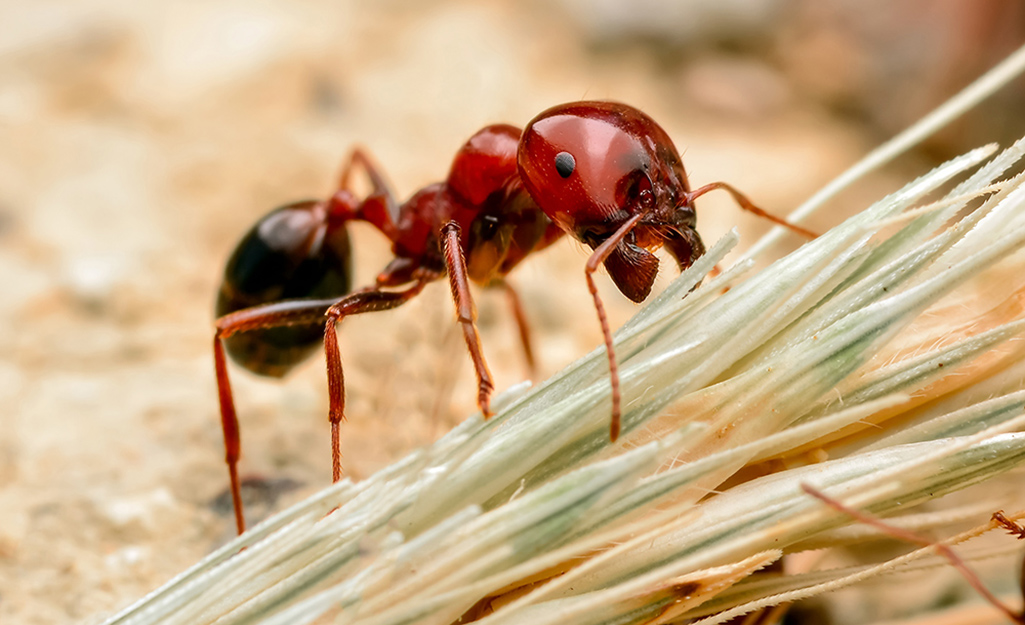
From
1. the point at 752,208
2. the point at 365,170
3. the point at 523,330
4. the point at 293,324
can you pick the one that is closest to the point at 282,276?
the point at 293,324

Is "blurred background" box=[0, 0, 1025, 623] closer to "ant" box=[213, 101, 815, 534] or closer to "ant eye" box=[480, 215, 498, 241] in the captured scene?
"ant" box=[213, 101, 815, 534]

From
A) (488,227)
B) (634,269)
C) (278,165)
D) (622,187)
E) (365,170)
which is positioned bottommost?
(634,269)

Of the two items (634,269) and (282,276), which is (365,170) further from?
(634,269)

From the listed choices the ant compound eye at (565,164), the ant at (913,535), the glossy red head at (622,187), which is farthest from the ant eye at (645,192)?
the ant at (913,535)

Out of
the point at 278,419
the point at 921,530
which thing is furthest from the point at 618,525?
the point at 278,419

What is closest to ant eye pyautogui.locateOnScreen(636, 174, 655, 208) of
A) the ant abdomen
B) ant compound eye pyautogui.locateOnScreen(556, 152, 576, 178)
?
ant compound eye pyautogui.locateOnScreen(556, 152, 576, 178)

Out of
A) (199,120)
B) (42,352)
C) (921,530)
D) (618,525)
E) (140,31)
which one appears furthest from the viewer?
(140,31)

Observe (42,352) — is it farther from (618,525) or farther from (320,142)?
(618,525)

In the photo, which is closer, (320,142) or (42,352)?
(42,352)
